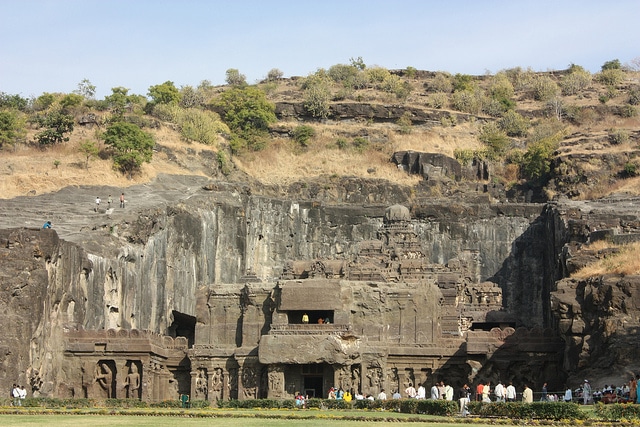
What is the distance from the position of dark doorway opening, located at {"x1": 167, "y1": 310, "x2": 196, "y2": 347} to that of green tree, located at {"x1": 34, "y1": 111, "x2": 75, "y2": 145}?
90.9 ft

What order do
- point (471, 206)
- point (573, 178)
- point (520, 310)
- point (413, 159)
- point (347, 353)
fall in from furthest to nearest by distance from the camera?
point (413, 159) < point (573, 178) < point (471, 206) < point (520, 310) < point (347, 353)

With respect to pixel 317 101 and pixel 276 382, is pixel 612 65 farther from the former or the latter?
pixel 276 382

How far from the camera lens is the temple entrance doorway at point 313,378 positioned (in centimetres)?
7555

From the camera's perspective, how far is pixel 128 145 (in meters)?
114

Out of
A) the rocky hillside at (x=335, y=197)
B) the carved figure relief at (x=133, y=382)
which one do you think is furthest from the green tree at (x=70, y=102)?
the carved figure relief at (x=133, y=382)

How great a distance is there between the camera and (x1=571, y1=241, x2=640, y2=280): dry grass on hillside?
234ft

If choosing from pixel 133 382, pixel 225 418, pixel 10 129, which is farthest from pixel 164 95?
pixel 225 418

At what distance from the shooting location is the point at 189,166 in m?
123

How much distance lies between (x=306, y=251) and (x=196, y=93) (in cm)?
4315

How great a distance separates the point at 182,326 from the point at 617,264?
128 feet

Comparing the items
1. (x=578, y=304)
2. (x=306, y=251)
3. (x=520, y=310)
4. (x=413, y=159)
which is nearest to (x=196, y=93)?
(x=413, y=159)

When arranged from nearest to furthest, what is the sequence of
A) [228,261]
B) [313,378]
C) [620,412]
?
[620,412] < [313,378] < [228,261]

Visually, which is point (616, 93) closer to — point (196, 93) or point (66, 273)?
point (196, 93)

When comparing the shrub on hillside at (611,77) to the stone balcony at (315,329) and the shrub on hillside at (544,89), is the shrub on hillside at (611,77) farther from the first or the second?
the stone balcony at (315,329)
